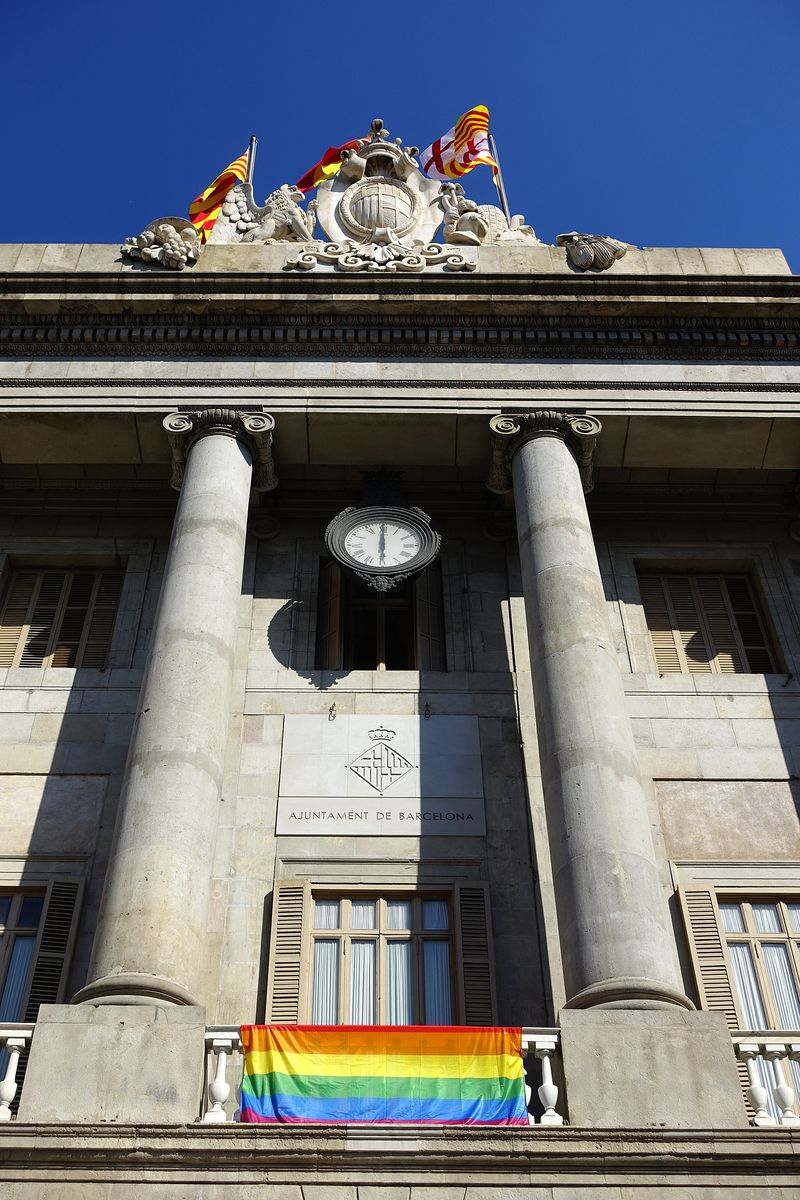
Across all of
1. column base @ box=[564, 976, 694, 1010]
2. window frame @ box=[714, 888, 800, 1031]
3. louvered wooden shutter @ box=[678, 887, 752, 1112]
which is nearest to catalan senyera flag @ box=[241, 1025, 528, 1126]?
column base @ box=[564, 976, 694, 1010]

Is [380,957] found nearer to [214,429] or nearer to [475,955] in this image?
[475,955]

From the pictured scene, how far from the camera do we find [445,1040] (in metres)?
11.7

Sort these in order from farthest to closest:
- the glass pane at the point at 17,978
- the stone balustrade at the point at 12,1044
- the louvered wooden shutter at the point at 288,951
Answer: the glass pane at the point at 17,978 < the louvered wooden shutter at the point at 288,951 < the stone balustrade at the point at 12,1044

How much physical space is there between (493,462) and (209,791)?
7452 millimetres

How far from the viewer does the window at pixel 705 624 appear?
18.9 meters

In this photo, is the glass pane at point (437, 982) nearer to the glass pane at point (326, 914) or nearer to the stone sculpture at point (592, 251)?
the glass pane at point (326, 914)

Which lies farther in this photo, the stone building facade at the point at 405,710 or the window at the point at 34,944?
the window at the point at 34,944

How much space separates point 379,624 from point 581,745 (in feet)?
18.3

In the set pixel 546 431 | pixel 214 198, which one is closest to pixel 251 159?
pixel 214 198

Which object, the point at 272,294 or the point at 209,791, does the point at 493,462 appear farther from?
the point at 209,791

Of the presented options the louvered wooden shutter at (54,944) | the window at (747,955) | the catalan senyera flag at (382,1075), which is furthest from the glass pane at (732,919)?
the louvered wooden shutter at (54,944)

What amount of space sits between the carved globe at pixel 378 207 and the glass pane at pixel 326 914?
11807mm

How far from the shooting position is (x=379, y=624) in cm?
1909

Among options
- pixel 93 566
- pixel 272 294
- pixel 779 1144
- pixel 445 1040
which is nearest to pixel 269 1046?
pixel 445 1040
